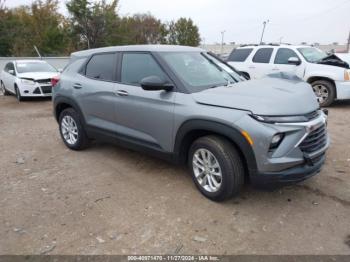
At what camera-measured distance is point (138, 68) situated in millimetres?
4207

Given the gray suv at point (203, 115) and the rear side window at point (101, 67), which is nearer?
the gray suv at point (203, 115)

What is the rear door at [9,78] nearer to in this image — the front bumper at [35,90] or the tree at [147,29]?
the front bumper at [35,90]

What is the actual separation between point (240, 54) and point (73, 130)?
654 centimetres

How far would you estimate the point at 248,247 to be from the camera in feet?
9.29

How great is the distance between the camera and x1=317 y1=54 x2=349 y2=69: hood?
8422 millimetres

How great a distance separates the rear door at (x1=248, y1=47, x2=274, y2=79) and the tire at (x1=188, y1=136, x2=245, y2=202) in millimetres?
6408

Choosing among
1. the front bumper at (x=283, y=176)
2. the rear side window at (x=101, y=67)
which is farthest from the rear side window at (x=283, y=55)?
the front bumper at (x=283, y=176)

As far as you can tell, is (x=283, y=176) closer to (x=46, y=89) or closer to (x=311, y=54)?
(x=311, y=54)

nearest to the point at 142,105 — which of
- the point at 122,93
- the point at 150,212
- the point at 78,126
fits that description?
the point at 122,93

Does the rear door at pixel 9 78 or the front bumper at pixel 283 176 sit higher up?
the rear door at pixel 9 78

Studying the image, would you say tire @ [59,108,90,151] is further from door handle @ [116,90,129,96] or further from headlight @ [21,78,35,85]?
headlight @ [21,78,35,85]

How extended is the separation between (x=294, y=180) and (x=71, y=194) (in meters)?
2.59

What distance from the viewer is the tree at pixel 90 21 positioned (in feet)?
89.4

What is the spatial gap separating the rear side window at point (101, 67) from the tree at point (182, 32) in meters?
43.4
